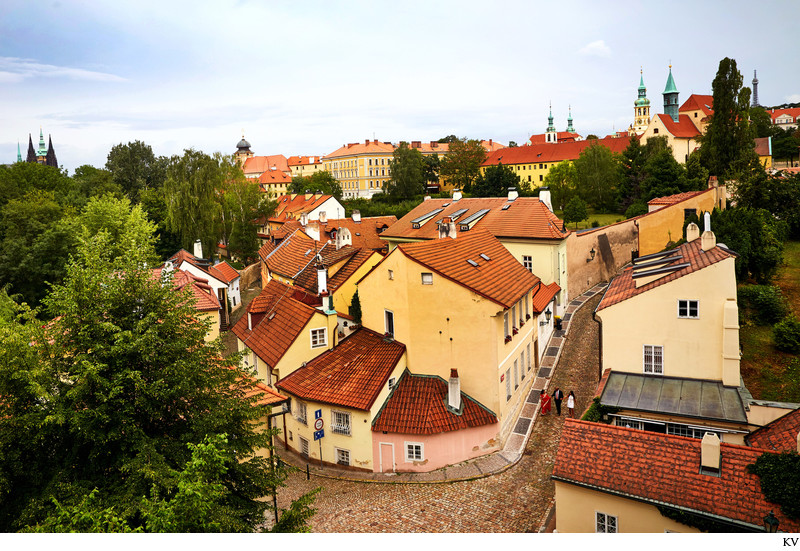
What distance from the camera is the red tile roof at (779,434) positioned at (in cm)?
1017

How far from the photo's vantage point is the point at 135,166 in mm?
62125

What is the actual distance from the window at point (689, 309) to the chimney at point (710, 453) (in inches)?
215

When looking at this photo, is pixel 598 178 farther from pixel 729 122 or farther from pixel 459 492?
pixel 459 492

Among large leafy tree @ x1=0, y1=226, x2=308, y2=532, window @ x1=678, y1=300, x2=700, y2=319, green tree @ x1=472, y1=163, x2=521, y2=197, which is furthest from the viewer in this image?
green tree @ x1=472, y1=163, x2=521, y2=197

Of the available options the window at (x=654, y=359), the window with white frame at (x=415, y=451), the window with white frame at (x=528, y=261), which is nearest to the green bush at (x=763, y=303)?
the window at (x=654, y=359)

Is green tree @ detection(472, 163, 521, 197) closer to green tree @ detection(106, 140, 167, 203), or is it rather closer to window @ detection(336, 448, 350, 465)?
green tree @ detection(106, 140, 167, 203)

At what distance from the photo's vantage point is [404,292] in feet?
54.9

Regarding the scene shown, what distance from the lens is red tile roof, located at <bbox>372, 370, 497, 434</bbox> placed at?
49.5 feet

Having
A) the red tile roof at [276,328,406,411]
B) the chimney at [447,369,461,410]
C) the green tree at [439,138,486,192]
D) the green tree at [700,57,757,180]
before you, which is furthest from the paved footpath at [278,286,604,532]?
the green tree at [439,138,486,192]

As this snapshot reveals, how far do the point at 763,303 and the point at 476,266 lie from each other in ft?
32.6

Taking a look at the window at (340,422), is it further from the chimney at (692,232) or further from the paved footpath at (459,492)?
the chimney at (692,232)

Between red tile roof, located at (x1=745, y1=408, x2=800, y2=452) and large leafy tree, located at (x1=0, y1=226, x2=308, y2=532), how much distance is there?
8.88 meters

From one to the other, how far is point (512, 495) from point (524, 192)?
46.7 m

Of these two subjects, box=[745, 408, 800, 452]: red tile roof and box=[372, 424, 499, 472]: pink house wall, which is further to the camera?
box=[372, 424, 499, 472]: pink house wall
